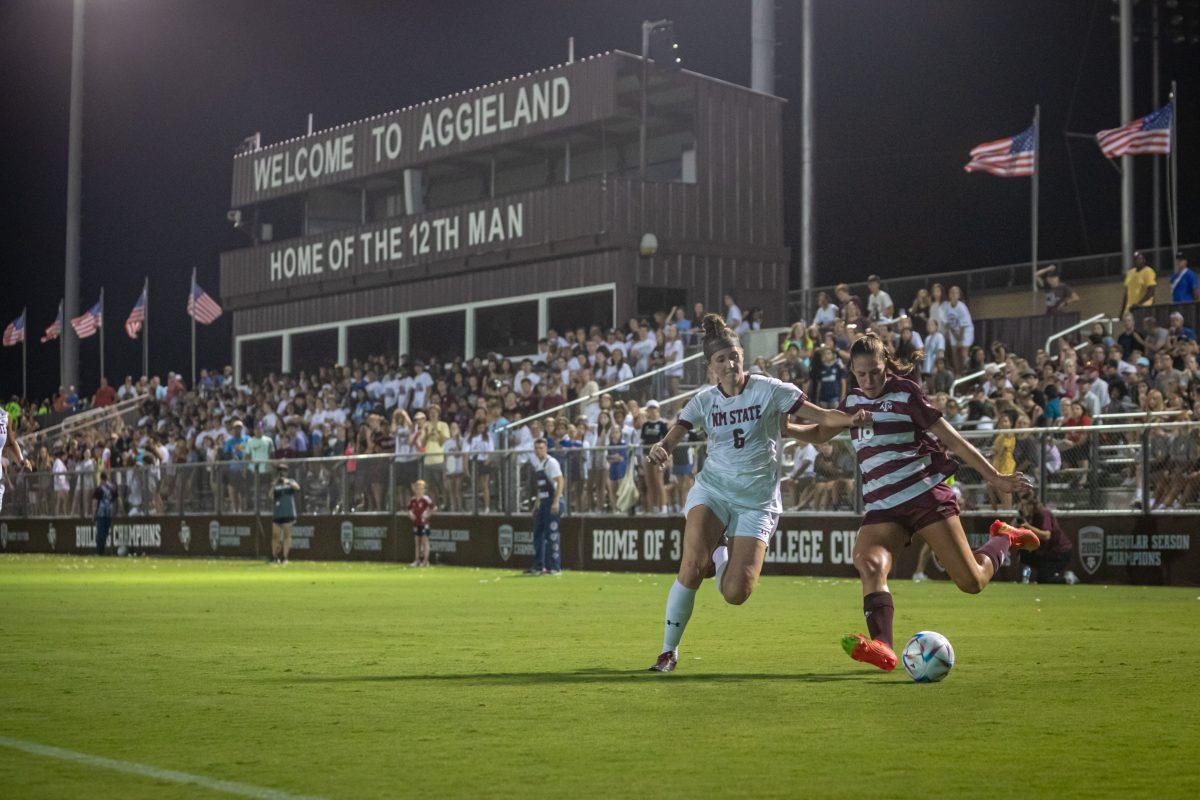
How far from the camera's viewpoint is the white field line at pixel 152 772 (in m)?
6.27

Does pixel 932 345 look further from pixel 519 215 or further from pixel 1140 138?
pixel 519 215

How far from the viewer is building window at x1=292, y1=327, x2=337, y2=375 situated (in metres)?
50.1

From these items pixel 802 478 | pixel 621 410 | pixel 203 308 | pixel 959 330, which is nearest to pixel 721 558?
pixel 802 478

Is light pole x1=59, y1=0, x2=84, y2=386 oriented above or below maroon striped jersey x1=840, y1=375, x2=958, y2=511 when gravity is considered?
above

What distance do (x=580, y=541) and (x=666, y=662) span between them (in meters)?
19.3

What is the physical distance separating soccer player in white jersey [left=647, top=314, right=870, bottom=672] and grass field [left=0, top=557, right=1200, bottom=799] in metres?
0.59

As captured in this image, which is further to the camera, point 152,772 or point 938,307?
point 938,307

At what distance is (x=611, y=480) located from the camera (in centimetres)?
2916

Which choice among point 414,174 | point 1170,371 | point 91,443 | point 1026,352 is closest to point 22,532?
point 91,443

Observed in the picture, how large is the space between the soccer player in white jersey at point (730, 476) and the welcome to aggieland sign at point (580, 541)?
12.4m

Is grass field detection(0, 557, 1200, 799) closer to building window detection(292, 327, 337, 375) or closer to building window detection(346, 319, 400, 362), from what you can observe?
building window detection(346, 319, 400, 362)

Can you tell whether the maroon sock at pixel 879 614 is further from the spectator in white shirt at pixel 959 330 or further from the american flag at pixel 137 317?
the american flag at pixel 137 317

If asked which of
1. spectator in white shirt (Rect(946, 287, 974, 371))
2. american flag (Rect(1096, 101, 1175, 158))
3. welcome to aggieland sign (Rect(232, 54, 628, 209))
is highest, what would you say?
welcome to aggieland sign (Rect(232, 54, 628, 209))

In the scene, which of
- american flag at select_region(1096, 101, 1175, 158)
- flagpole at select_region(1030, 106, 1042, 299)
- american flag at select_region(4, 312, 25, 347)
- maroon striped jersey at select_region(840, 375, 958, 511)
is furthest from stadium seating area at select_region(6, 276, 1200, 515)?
american flag at select_region(4, 312, 25, 347)
